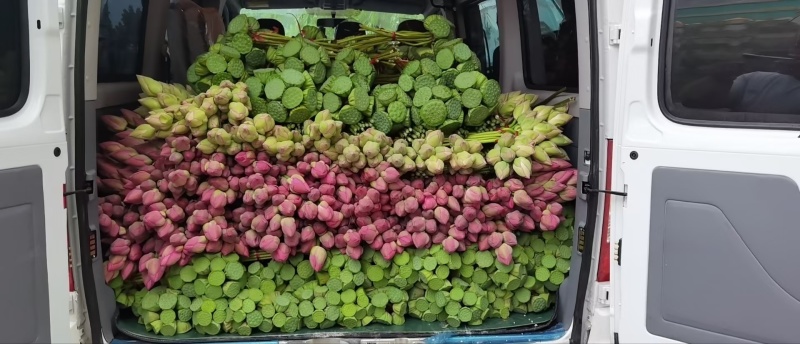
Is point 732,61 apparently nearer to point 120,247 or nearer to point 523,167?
point 523,167

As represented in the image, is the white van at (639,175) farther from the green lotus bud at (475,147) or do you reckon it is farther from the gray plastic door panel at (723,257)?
the green lotus bud at (475,147)

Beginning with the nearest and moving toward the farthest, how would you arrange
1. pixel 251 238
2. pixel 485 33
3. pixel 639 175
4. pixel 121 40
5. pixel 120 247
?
pixel 639 175 → pixel 120 247 → pixel 251 238 → pixel 121 40 → pixel 485 33

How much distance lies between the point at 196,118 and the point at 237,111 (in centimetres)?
16

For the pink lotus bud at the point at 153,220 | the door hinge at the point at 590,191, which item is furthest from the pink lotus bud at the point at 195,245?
the door hinge at the point at 590,191

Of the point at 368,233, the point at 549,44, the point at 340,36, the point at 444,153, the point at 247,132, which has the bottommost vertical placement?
the point at 368,233

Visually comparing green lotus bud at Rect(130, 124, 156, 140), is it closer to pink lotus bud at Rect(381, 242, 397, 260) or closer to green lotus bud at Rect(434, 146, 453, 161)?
pink lotus bud at Rect(381, 242, 397, 260)

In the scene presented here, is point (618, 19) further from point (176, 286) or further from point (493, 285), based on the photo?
point (176, 286)

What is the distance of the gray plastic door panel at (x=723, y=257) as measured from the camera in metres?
1.80

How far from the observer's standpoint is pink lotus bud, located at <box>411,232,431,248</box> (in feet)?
8.14

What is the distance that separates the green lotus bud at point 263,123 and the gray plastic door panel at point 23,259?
82 cm

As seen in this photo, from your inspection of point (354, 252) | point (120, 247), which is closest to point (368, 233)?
point (354, 252)

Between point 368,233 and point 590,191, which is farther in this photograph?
point 368,233

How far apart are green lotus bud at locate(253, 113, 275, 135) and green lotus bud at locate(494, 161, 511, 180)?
953mm

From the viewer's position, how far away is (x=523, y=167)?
→ 2453 millimetres
